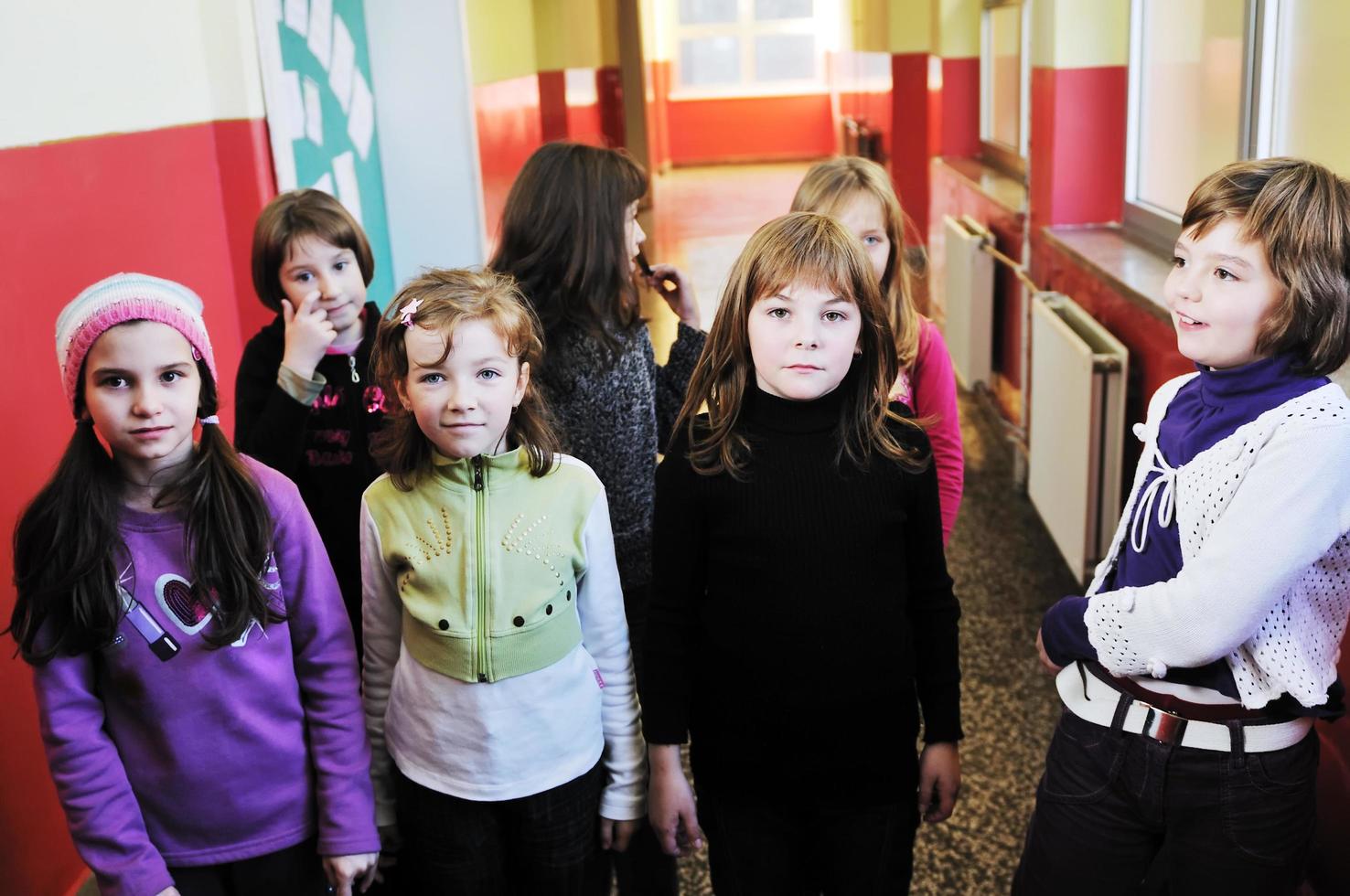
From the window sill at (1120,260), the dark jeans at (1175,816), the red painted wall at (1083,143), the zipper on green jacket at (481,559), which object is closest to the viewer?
the dark jeans at (1175,816)

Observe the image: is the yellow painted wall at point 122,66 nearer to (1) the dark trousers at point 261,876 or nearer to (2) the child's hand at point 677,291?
(2) the child's hand at point 677,291

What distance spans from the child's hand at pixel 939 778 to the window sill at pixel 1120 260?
1.36m

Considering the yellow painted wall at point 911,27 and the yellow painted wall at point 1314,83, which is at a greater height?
the yellow painted wall at point 911,27

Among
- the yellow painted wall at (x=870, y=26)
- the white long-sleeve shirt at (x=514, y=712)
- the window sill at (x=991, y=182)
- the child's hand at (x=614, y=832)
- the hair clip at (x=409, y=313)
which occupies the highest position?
the yellow painted wall at (x=870, y=26)

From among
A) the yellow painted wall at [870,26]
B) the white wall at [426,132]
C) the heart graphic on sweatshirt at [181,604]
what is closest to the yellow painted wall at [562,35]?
the yellow painted wall at [870,26]

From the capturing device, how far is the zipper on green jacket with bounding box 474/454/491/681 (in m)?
1.40

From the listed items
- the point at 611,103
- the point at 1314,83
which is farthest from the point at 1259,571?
the point at 611,103

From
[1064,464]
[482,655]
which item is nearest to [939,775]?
[482,655]

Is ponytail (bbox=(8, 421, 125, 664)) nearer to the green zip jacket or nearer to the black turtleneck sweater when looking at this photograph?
the green zip jacket

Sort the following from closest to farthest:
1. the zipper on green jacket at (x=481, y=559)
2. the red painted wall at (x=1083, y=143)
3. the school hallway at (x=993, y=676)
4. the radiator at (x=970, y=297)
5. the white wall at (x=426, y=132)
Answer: the zipper on green jacket at (x=481, y=559), the school hallway at (x=993, y=676), the white wall at (x=426, y=132), the red painted wall at (x=1083, y=143), the radiator at (x=970, y=297)

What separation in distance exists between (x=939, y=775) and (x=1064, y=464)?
1901mm

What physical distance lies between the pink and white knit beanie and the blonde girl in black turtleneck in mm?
599

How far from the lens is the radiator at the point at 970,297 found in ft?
15.4

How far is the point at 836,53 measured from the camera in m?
14.2
